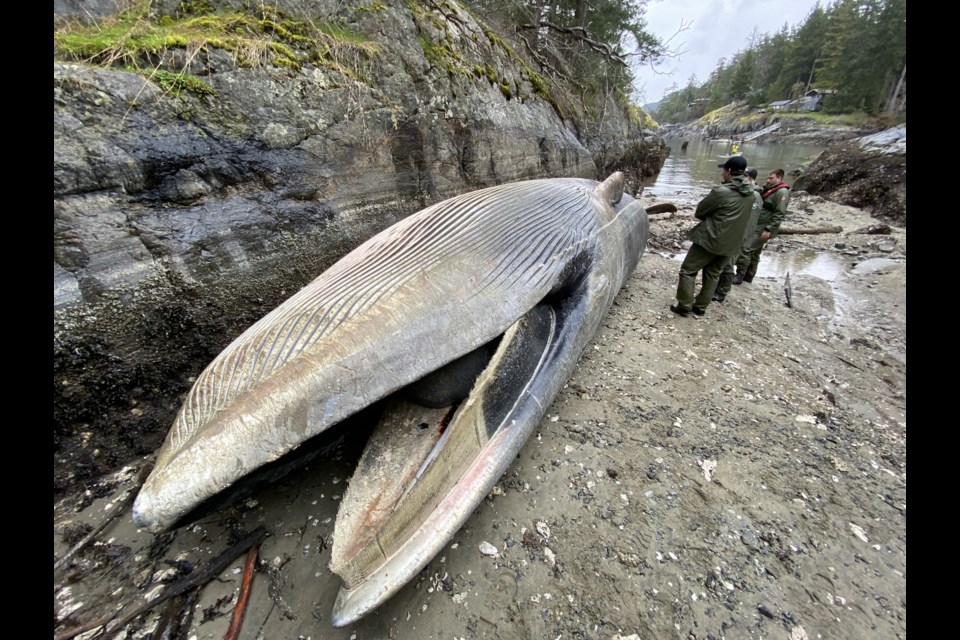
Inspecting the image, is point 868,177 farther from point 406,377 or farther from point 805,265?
point 406,377

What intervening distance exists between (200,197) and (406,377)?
7.36ft

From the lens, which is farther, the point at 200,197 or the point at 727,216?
the point at 727,216

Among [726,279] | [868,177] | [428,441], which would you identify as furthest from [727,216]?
[868,177]

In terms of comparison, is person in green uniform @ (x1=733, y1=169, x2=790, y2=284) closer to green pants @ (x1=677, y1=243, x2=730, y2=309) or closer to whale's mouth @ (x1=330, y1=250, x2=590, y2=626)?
green pants @ (x1=677, y1=243, x2=730, y2=309)

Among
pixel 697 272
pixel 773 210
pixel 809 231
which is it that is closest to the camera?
pixel 697 272

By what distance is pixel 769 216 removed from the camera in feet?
17.3

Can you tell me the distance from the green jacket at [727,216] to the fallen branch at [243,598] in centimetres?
487

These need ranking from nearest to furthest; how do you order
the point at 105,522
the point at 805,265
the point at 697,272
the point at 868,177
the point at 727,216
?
the point at 105,522, the point at 727,216, the point at 697,272, the point at 805,265, the point at 868,177

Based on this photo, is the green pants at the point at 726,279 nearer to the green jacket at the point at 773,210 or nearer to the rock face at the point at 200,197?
the green jacket at the point at 773,210

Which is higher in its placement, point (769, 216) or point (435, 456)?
point (769, 216)

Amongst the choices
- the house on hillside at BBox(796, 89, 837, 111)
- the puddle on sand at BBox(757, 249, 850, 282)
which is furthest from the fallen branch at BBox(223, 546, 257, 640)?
the house on hillside at BBox(796, 89, 837, 111)
